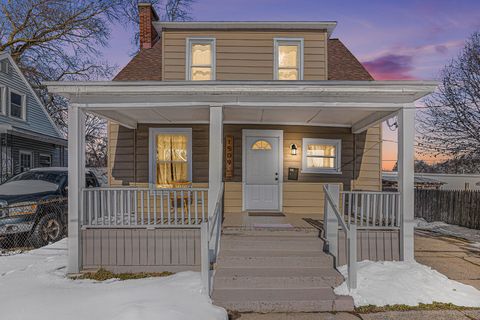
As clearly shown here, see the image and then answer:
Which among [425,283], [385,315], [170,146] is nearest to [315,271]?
[385,315]

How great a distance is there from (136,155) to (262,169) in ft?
11.1

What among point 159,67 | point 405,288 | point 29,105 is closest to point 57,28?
point 29,105

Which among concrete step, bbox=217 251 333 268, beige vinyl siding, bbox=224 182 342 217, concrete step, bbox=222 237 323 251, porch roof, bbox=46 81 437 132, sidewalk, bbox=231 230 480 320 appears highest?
porch roof, bbox=46 81 437 132

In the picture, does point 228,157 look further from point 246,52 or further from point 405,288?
point 405,288

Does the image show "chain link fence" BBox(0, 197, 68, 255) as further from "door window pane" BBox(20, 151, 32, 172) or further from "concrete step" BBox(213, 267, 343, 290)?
"door window pane" BBox(20, 151, 32, 172)

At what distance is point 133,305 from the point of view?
3762mm

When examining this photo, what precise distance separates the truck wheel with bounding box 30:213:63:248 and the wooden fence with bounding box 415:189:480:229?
1273cm

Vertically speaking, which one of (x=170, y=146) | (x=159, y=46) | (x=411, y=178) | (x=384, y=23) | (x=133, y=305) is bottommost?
(x=133, y=305)

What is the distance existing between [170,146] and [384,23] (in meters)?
8.99

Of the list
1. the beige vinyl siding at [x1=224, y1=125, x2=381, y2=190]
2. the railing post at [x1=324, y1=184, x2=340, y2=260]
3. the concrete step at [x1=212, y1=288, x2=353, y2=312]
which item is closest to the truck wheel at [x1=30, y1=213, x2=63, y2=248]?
the beige vinyl siding at [x1=224, y1=125, x2=381, y2=190]

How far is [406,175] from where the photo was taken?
5.37m

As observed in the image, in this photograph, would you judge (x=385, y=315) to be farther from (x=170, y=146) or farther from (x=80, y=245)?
(x=170, y=146)

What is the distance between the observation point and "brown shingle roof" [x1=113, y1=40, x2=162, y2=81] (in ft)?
27.0

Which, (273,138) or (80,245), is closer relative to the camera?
(80,245)
